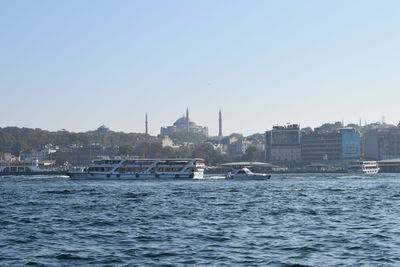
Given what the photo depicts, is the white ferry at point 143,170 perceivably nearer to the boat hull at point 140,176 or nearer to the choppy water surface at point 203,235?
the boat hull at point 140,176

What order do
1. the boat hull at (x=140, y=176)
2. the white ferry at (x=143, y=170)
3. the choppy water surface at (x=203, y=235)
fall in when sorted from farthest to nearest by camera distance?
the white ferry at (x=143, y=170), the boat hull at (x=140, y=176), the choppy water surface at (x=203, y=235)

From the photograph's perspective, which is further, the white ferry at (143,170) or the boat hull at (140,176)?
the white ferry at (143,170)

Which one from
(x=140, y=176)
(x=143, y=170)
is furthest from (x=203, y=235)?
(x=143, y=170)

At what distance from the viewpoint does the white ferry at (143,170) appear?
142 metres

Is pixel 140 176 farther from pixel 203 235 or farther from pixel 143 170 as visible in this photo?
pixel 203 235

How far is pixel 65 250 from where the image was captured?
31844 millimetres

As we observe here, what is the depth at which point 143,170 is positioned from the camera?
477ft

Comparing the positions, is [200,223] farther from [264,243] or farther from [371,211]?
[371,211]

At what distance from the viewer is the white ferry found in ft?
465

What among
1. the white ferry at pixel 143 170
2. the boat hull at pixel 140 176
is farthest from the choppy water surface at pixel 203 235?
the white ferry at pixel 143 170

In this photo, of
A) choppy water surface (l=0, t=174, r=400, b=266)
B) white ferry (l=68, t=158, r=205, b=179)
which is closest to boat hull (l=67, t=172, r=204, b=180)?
white ferry (l=68, t=158, r=205, b=179)

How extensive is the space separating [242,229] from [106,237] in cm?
761

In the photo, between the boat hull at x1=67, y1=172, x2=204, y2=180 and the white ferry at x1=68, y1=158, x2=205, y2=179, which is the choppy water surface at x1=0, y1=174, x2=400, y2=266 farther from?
the white ferry at x1=68, y1=158, x2=205, y2=179

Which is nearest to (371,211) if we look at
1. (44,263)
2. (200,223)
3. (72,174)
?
(200,223)
